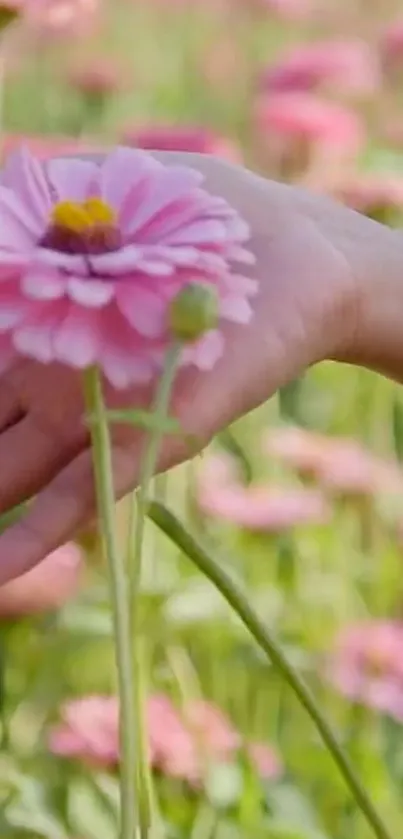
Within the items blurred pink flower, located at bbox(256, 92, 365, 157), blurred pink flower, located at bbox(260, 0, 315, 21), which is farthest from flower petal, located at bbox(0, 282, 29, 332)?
blurred pink flower, located at bbox(260, 0, 315, 21)

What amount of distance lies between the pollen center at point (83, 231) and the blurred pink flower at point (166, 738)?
231 mm

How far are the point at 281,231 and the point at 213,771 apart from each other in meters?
0.19

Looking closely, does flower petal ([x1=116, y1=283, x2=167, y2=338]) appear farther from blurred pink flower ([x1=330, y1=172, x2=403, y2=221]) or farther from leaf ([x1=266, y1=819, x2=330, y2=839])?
blurred pink flower ([x1=330, y1=172, x2=403, y2=221])

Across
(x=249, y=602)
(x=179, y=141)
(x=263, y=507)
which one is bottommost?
(x=263, y=507)

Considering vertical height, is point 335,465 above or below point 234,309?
below

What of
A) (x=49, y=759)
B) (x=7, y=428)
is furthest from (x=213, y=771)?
(x=7, y=428)

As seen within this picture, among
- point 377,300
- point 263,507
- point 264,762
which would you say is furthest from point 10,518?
point 263,507

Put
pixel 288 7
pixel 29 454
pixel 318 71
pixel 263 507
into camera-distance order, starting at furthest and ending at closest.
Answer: pixel 288 7
pixel 318 71
pixel 263 507
pixel 29 454

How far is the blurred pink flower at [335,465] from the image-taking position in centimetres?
67

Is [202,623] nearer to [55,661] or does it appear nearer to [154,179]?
[55,661]

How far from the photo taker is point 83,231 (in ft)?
0.80

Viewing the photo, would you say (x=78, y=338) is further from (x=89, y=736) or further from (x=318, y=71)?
(x=318, y=71)

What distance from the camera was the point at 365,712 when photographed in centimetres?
55

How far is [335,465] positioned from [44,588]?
0.74 ft
